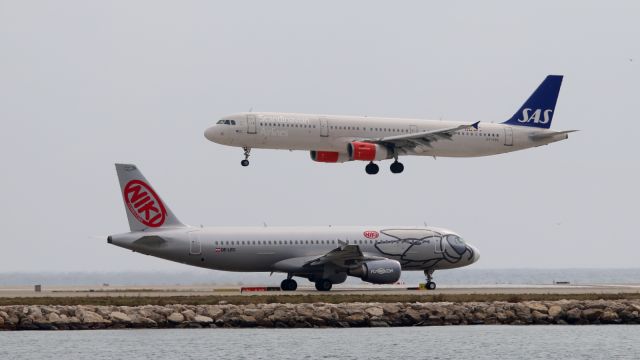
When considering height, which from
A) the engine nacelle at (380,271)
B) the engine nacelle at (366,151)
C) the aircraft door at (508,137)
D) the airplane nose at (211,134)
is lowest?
the engine nacelle at (380,271)

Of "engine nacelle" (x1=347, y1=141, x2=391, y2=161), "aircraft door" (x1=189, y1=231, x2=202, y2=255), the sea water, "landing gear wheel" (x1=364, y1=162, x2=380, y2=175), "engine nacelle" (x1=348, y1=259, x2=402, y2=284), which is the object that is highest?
"engine nacelle" (x1=347, y1=141, x2=391, y2=161)

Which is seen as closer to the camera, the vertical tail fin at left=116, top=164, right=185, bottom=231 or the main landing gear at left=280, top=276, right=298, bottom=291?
the vertical tail fin at left=116, top=164, right=185, bottom=231

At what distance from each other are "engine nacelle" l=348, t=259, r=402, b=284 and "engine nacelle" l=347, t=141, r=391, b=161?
6.02 meters

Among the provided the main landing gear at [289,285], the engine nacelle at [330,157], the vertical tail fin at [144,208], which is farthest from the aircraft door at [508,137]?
the vertical tail fin at [144,208]

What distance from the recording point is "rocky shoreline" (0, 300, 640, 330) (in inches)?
2426

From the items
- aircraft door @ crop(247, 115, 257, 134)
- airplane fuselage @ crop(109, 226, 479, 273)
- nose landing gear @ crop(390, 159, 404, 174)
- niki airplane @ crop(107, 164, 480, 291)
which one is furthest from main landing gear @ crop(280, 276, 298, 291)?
aircraft door @ crop(247, 115, 257, 134)

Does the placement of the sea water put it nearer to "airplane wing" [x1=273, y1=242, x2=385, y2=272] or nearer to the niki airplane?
"airplane wing" [x1=273, y1=242, x2=385, y2=272]

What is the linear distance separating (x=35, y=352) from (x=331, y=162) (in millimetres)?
27093

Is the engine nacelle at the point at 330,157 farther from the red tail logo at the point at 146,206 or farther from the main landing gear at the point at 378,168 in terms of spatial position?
the red tail logo at the point at 146,206

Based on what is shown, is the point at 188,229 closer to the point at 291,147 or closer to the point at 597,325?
the point at 291,147

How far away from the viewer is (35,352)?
55.0 meters

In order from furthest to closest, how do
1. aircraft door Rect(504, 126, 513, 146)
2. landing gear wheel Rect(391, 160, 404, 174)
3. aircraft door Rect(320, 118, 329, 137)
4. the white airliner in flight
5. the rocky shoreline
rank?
1. aircraft door Rect(504, 126, 513, 146)
2. landing gear wheel Rect(391, 160, 404, 174)
3. aircraft door Rect(320, 118, 329, 137)
4. the white airliner in flight
5. the rocky shoreline

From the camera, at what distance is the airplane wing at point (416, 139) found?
76.8 metres

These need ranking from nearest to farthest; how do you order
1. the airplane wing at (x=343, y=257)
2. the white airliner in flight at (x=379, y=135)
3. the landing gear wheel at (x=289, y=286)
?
the white airliner in flight at (x=379, y=135)
the airplane wing at (x=343, y=257)
the landing gear wheel at (x=289, y=286)
